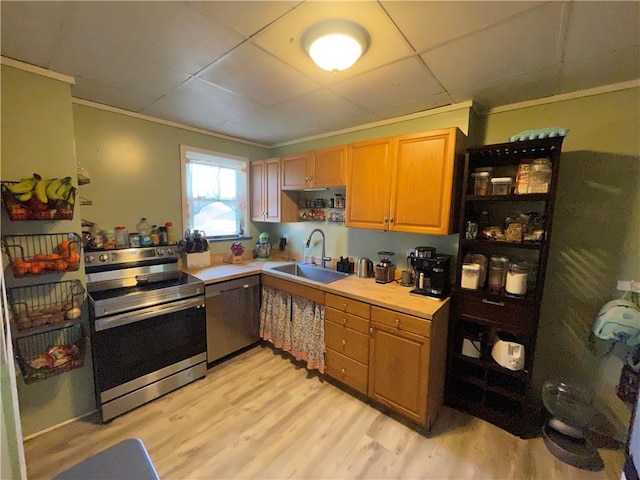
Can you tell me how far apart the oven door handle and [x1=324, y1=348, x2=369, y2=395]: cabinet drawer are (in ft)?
3.97

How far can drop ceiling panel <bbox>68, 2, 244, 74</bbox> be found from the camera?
116cm

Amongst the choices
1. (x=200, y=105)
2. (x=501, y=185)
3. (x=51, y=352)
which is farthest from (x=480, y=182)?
(x=51, y=352)

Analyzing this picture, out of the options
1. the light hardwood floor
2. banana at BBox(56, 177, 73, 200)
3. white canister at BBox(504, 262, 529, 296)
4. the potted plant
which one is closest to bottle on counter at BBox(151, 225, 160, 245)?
the potted plant

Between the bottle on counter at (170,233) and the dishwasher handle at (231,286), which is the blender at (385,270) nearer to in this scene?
the dishwasher handle at (231,286)

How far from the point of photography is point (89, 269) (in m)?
2.13

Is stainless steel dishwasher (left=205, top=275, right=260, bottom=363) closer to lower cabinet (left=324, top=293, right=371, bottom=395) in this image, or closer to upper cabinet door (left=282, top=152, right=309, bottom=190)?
lower cabinet (left=324, top=293, right=371, bottom=395)

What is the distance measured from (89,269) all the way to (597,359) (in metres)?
3.77

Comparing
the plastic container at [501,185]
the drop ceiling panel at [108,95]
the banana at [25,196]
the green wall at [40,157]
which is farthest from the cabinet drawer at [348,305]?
the drop ceiling panel at [108,95]

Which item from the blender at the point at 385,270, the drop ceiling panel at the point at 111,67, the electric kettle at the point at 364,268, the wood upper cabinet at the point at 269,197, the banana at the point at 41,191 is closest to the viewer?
the drop ceiling panel at the point at 111,67

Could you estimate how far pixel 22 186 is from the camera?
152cm

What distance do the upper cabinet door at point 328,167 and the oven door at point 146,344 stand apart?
5.06ft

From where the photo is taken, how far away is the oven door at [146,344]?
1893 mm

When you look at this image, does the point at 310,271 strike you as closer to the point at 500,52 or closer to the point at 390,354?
the point at 390,354

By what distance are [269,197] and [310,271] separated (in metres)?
1.00
